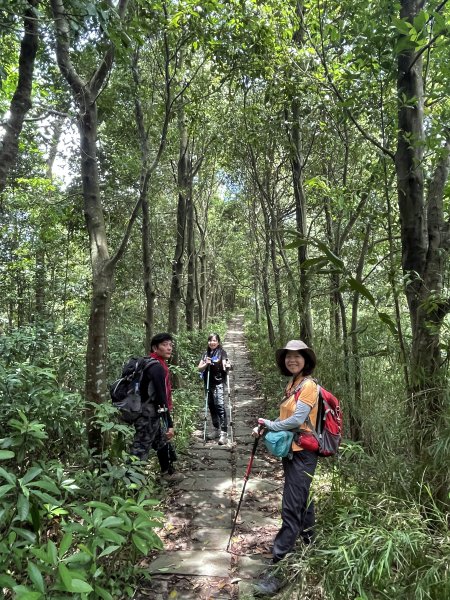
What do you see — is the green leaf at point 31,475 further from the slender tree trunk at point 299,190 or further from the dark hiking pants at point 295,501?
the slender tree trunk at point 299,190

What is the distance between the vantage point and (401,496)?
308 centimetres

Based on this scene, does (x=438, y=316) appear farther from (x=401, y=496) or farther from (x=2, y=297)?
(x=2, y=297)

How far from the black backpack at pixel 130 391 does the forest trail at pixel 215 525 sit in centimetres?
114

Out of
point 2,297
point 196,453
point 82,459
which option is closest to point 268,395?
point 196,453

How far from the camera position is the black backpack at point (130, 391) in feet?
14.2

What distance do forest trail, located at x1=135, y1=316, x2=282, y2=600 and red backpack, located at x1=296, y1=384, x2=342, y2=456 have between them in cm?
113

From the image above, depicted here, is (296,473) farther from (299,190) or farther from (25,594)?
(299,190)

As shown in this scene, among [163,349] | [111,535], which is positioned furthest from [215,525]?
[111,535]

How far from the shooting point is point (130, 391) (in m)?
4.43

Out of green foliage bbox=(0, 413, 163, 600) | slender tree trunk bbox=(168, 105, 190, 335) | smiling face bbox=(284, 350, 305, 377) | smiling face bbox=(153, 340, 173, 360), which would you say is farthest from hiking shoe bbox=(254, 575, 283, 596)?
slender tree trunk bbox=(168, 105, 190, 335)

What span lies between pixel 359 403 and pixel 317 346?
83.7 inches

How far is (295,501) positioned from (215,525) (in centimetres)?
132

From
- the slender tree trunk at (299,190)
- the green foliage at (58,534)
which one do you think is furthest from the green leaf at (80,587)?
the slender tree trunk at (299,190)

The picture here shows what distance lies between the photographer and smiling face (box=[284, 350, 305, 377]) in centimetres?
347
